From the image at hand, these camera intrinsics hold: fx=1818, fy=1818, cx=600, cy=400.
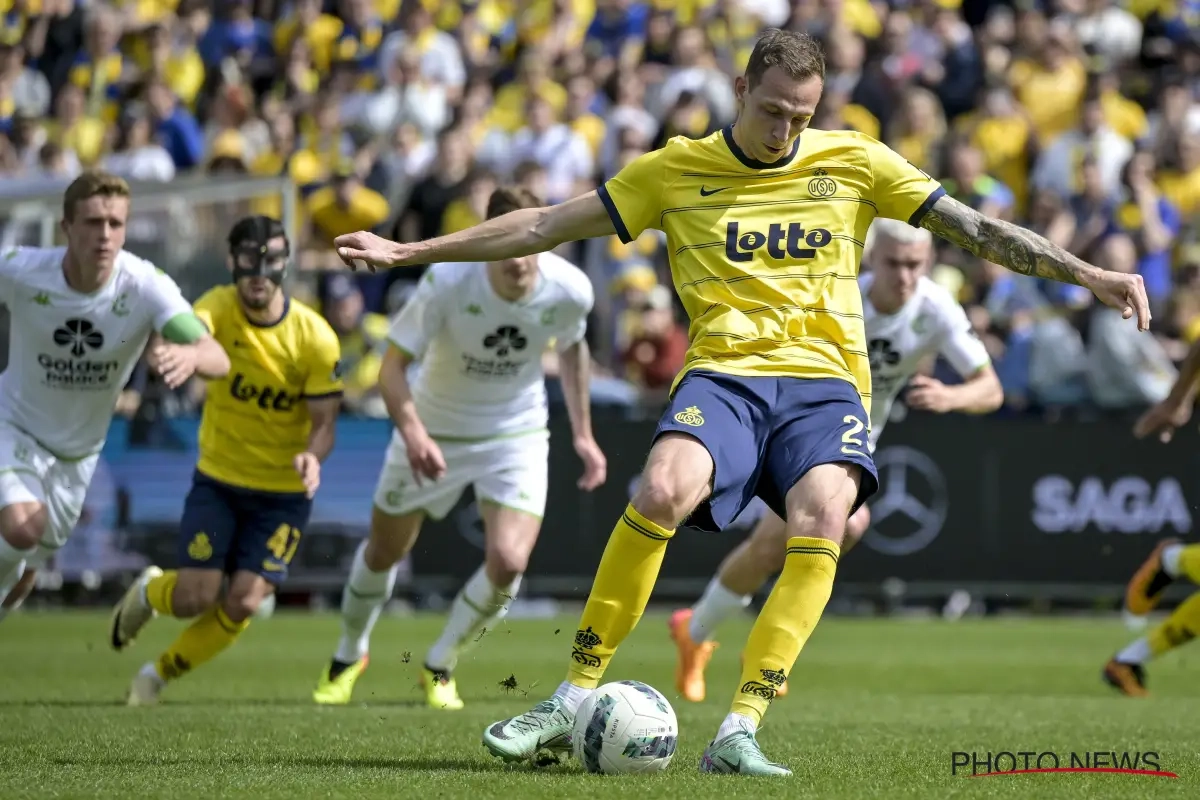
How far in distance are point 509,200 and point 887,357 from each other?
2.54 m

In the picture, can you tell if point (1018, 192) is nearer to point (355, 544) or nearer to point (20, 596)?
point (355, 544)

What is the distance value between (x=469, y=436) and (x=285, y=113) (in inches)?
477

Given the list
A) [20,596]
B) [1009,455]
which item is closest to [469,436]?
[20,596]

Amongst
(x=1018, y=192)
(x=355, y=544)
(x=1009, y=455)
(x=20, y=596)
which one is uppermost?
(x=1018, y=192)

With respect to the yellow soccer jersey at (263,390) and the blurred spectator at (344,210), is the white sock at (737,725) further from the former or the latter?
the blurred spectator at (344,210)

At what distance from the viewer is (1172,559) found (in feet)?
36.2

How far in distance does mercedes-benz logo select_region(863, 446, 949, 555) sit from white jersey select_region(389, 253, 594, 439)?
6.39 meters

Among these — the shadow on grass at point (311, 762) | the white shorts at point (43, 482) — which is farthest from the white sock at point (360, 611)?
the shadow on grass at point (311, 762)

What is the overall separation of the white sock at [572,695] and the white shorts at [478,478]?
11.5 ft

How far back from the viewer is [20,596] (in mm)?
10000

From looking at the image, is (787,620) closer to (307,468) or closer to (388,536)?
(307,468)

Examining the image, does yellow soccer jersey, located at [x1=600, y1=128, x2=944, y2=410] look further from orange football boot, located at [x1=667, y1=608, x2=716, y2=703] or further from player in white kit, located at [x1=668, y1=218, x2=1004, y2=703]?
orange football boot, located at [x1=667, y1=608, x2=716, y2=703]

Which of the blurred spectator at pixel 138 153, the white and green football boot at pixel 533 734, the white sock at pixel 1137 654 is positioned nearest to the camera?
the white and green football boot at pixel 533 734

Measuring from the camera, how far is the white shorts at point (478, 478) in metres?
10.3
